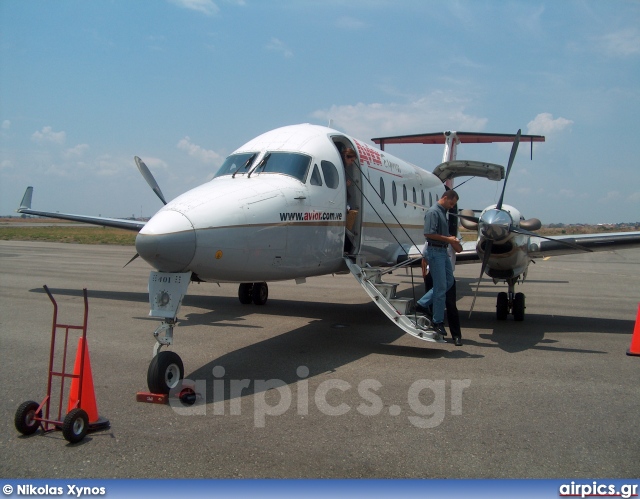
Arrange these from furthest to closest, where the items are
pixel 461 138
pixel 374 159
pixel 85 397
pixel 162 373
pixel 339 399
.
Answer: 1. pixel 461 138
2. pixel 374 159
3. pixel 339 399
4. pixel 162 373
5. pixel 85 397

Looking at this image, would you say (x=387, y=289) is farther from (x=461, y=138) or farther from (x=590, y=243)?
(x=461, y=138)

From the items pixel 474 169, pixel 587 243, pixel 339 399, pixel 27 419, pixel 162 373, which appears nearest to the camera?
pixel 27 419

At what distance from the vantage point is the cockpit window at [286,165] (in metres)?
8.23

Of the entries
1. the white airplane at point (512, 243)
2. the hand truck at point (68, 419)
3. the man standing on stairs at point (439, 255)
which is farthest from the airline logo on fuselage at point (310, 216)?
the hand truck at point (68, 419)

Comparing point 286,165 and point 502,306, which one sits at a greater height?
point 286,165

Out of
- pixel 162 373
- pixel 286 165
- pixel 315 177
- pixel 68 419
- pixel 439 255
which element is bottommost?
pixel 68 419

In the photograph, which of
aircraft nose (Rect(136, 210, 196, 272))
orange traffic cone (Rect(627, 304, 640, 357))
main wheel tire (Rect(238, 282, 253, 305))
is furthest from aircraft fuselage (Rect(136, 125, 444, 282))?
orange traffic cone (Rect(627, 304, 640, 357))

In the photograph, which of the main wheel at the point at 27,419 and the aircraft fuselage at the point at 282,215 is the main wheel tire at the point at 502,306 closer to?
the aircraft fuselage at the point at 282,215

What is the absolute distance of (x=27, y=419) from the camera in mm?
4820

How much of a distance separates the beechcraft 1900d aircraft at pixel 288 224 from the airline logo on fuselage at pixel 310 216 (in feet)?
0.05

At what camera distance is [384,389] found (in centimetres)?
638

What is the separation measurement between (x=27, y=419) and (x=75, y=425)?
0.50 metres

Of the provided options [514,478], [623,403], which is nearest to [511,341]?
[623,403]
